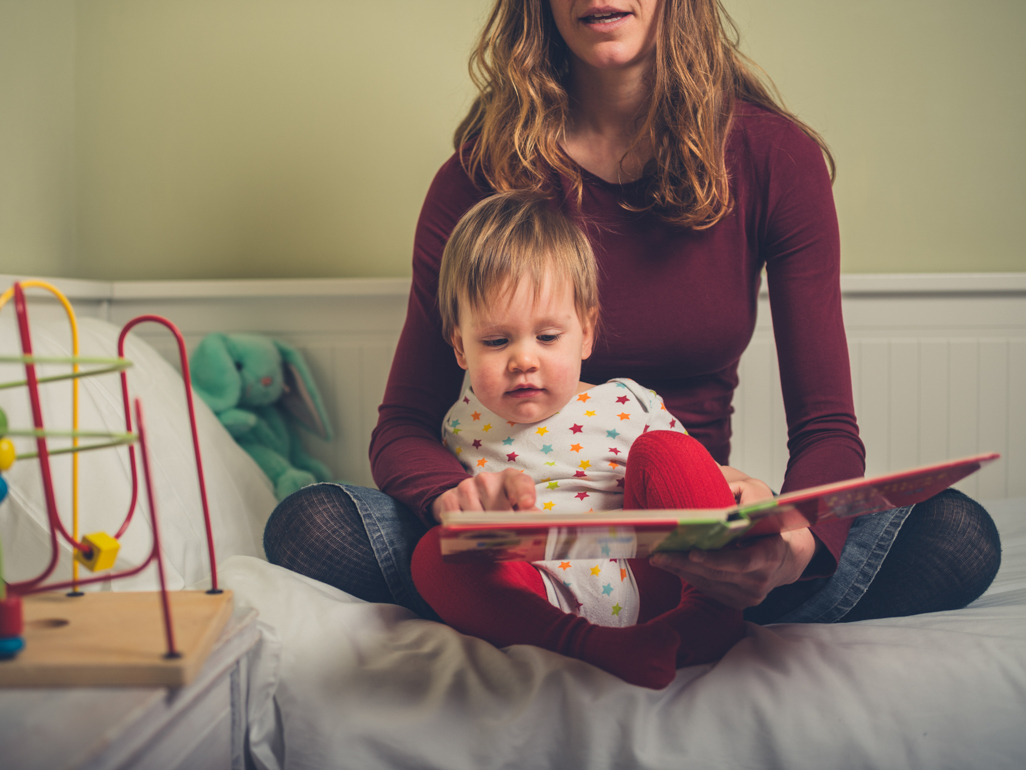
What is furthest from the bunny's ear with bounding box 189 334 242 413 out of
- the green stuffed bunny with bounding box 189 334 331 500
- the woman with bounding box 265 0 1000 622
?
the woman with bounding box 265 0 1000 622

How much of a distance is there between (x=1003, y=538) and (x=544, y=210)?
90cm

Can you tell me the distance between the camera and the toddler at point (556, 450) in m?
0.67

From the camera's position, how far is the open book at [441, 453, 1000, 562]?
451mm

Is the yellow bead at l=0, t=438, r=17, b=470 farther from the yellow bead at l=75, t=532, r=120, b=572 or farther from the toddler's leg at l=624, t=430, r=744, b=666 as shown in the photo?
the toddler's leg at l=624, t=430, r=744, b=666

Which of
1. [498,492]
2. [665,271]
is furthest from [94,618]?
[665,271]

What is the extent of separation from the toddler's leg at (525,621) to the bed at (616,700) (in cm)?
2

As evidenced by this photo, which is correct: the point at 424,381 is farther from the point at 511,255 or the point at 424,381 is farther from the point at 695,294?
the point at 695,294

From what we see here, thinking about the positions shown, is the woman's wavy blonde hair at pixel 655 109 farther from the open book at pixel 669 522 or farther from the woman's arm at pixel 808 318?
the open book at pixel 669 522

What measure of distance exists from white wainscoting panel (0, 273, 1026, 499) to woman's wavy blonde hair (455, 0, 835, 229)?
468 mm

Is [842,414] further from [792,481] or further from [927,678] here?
[927,678]

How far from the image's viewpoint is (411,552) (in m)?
0.82

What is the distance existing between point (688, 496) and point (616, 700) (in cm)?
19

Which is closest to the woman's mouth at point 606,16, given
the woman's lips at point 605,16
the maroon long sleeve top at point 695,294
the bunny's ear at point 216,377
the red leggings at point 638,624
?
the woman's lips at point 605,16

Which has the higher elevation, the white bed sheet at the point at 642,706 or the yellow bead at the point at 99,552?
the yellow bead at the point at 99,552
